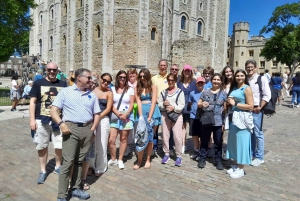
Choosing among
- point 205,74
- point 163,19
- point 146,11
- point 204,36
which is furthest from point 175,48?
point 205,74

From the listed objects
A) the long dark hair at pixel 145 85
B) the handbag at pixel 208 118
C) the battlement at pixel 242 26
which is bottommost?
the handbag at pixel 208 118

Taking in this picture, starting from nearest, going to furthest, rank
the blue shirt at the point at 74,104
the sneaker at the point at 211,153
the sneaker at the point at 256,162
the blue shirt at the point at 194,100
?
the blue shirt at the point at 74,104, the sneaker at the point at 256,162, the blue shirt at the point at 194,100, the sneaker at the point at 211,153

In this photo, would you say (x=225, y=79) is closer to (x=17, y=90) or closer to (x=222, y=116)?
(x=222, y=116)

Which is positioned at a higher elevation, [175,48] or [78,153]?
[175,48]

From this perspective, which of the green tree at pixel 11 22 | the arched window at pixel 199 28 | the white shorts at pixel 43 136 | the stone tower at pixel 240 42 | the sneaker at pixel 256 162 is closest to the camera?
the white shorts at pixel 43 136

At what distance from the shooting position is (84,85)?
312cm

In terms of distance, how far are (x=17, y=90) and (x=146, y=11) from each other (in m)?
15.9

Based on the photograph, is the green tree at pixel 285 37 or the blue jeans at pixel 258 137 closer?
the blue jeans at pixel 258 137

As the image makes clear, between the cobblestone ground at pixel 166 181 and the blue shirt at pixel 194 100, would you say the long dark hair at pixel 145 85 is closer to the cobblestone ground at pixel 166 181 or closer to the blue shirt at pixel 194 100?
the blue shirt at pixel 194 100

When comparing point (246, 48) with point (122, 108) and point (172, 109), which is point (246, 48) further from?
point (122, 108)

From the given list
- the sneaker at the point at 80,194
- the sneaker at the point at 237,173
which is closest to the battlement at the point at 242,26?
the sneaker at the point at 237,173

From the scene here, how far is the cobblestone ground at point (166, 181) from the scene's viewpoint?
3.36 m

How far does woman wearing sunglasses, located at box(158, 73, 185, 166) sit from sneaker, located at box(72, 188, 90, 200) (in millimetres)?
1802

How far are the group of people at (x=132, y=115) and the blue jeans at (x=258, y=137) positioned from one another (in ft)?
0.06
